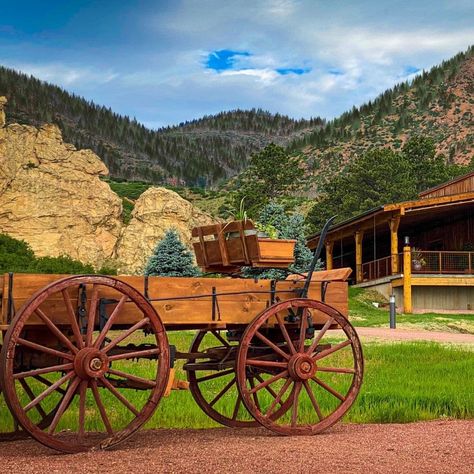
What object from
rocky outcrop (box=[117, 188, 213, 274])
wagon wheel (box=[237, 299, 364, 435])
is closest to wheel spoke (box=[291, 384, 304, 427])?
wagon wheel (box=[237, 299, 364, 435])

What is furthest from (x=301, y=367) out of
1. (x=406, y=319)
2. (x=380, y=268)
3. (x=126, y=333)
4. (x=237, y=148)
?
(x=237, y=148)

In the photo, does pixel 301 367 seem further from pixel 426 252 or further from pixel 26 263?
pixel 26 263

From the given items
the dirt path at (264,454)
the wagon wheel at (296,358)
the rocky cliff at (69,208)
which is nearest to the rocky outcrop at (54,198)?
the rocky cliff at (69,208)

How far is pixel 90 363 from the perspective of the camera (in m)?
5.18

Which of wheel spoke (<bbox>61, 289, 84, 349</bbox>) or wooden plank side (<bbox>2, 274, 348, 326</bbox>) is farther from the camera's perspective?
wooden plank side (<bbox>2, 274, 348, 326</bbox>)

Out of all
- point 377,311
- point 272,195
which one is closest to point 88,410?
point 377,311

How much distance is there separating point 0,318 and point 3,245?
28564 millimetres

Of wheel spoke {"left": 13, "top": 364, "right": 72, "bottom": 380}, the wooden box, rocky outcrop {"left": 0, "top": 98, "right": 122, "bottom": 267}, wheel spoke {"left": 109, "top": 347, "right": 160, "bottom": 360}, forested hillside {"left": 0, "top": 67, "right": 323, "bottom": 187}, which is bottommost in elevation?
wheel spoke {"left": 13, "top": 364, "right": 72, "bottom": 380}

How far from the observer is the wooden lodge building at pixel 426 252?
3023 centimetres

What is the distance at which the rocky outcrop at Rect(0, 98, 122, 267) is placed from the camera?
37.2 metres

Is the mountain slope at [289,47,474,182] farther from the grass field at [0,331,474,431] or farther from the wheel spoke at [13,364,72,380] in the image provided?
the wheel spoke at [13,364,72,380]

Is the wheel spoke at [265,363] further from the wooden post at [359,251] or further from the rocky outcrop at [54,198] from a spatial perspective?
the rocky outcrop at [54,198]

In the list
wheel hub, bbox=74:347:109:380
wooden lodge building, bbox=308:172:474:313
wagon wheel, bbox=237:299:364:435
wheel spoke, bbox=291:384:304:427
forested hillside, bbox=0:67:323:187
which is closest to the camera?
wheel hub, bbox=74:347:109:380

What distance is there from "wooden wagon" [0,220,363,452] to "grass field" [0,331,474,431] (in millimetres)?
231
